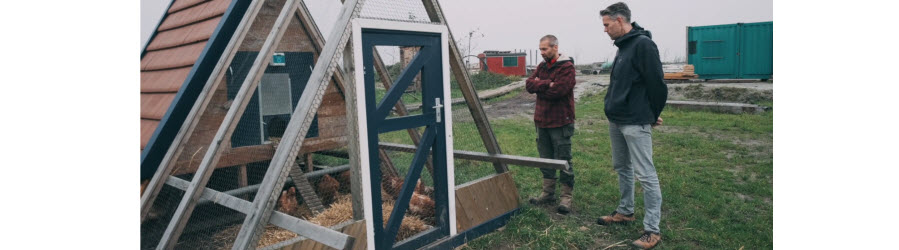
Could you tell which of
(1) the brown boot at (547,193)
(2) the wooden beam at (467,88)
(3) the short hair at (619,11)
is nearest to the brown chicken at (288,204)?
(2) the wooden beam at (467,88)

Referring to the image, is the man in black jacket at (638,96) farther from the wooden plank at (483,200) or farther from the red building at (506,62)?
the red building at (506,62)

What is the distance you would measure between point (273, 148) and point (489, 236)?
174cm

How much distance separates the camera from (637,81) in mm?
3299

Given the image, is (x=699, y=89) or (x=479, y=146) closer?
(x=479, y=146)

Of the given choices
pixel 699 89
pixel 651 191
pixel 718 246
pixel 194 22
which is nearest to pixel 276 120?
pixel 194 22

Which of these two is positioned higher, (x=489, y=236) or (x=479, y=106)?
(x=479, y=106)

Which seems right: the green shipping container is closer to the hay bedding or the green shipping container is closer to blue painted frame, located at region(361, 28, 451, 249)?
blue painted frame, located at region(361, 28, 451, 249)

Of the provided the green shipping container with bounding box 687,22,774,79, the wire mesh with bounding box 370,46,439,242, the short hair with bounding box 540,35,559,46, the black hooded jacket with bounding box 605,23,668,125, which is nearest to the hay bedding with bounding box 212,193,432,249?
the wire mesh with bounding box 370,46,439,242

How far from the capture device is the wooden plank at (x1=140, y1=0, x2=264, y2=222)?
3.44m

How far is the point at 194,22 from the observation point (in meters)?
4.41

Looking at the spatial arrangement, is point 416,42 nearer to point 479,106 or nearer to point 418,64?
point 418,64

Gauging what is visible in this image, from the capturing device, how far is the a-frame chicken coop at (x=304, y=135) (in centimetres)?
266

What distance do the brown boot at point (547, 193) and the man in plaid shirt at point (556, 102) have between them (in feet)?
0.36

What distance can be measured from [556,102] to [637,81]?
842 millimetres
